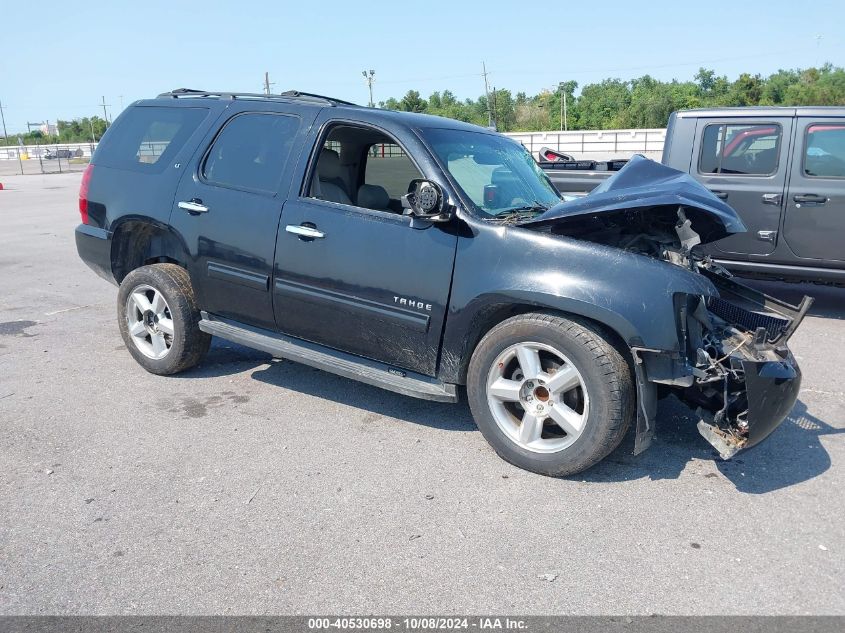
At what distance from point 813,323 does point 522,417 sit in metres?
4.46

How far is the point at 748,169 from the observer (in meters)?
7.19

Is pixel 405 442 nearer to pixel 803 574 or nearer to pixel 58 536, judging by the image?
pixel 58 536

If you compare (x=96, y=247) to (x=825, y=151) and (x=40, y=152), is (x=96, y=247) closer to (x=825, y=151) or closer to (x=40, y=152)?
(x=825, y=151)

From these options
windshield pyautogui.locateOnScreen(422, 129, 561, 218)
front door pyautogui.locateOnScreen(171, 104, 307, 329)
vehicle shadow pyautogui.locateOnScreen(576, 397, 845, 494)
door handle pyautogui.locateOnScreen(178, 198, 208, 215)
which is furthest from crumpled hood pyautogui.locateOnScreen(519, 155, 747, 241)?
door handle pyautogui.locateOnScreen(178, 198, 208, 215)

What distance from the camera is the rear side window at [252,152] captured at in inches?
181

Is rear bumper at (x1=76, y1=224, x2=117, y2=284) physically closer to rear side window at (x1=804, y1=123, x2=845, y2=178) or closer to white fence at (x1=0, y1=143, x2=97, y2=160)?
rear side window at (x1=804, y1=123, x2=845, y2=178)

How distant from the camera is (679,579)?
9.45ft

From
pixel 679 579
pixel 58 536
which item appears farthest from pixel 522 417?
pixel 58 536

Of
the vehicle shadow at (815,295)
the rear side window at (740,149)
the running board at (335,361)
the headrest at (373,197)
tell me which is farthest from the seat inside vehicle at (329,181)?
the vehicle shadow at (815,295)

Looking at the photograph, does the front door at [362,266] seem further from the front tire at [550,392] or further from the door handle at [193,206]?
the door handle at [193,206]

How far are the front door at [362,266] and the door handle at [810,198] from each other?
4355mm

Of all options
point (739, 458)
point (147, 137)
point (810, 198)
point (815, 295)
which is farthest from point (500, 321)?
point (815, 295)

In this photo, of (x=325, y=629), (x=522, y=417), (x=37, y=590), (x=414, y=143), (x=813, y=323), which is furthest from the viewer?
(x=813, y=323)

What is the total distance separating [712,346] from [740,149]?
14.6 feet
